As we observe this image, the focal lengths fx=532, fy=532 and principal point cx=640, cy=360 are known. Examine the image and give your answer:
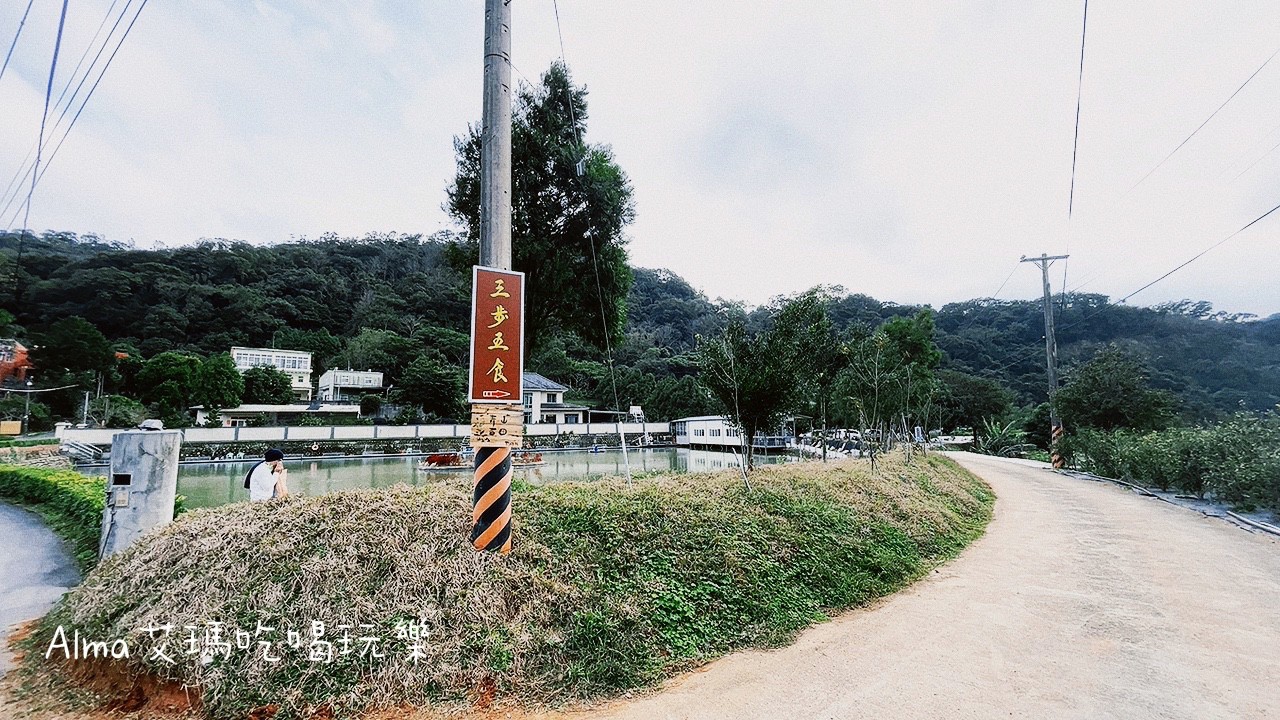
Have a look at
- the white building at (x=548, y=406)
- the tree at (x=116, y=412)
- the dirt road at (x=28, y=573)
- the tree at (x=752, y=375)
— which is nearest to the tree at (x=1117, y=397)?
the tree at (x=752, y=375)

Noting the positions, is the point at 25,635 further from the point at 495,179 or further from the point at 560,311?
the point at 560,311

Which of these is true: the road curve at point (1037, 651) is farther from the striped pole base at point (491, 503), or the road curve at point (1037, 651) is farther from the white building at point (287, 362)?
the white building at point (287, 362)

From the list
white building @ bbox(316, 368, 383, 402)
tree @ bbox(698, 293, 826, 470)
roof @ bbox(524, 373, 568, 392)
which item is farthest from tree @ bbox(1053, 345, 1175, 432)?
white building @ bbox(316, 368, 383, 402)

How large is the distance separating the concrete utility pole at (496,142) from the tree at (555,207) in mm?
7071

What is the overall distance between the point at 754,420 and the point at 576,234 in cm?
660

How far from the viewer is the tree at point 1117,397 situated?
57.0ft

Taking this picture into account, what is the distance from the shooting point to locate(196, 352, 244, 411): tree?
30953mm

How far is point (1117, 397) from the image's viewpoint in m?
17.7

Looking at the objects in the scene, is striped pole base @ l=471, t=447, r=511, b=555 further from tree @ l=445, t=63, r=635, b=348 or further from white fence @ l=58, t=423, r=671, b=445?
white fence @ l=58, t=423, r=671, b=445

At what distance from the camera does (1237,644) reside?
159 inches

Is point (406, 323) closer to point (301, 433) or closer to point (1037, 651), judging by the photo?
point (301, 433)

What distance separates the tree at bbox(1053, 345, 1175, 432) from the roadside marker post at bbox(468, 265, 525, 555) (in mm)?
21305

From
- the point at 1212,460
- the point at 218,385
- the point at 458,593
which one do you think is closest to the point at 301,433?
the point at 218,385

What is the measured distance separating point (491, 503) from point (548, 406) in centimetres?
4041
